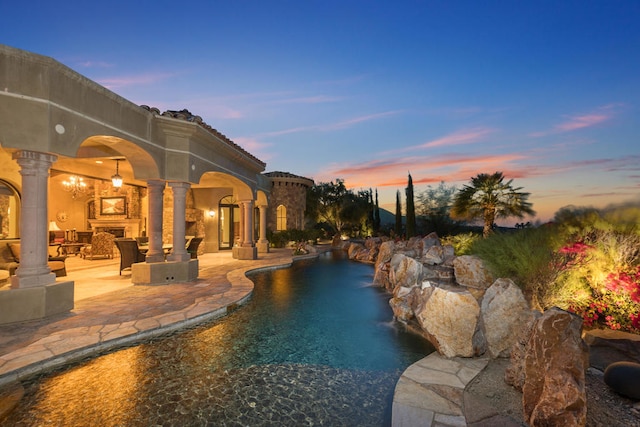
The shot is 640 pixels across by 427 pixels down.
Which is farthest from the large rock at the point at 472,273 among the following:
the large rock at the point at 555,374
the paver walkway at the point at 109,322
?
the paver walkway at the point at 109,322

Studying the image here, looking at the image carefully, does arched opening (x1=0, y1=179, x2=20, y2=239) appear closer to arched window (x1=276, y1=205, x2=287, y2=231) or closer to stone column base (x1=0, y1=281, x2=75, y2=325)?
stone column base (x1=0, y1=281, x2=75, y2=325)

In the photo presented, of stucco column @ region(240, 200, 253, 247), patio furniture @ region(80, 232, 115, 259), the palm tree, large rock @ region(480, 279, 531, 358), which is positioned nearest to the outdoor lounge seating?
patio furniture @ region(80, 232, 115, 259)

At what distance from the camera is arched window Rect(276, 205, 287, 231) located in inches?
997

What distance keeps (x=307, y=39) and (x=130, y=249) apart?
1040 cm

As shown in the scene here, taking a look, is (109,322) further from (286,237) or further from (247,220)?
Answer: (286,237)

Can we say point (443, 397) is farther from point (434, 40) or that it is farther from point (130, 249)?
point (434, 40)

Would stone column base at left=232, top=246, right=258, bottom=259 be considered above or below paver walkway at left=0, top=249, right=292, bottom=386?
above

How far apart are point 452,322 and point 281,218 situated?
856 inches

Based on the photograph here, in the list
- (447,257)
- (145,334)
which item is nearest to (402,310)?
(447,257)

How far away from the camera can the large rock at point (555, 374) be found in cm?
243

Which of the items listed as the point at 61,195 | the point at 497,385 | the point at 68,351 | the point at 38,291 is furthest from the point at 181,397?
the point at 61,195

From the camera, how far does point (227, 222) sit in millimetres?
18516

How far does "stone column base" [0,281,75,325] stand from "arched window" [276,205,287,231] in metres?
19.6

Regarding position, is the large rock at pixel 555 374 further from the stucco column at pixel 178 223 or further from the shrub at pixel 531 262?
the stucco column at pixel 178 223
